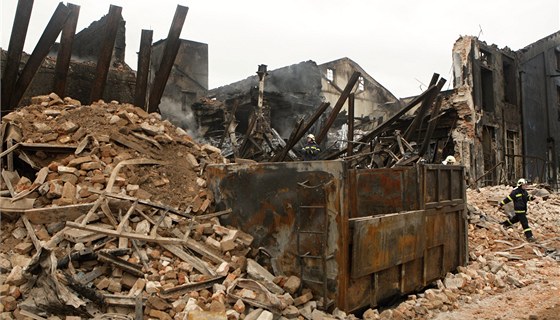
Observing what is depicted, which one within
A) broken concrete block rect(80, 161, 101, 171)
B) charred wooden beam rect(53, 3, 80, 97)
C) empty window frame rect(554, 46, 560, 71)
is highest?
empty window frame rect(554, 46, 560, 71)

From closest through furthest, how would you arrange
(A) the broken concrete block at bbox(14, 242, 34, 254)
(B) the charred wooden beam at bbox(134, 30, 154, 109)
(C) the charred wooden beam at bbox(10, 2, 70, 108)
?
(A) the broken concrete block at bbox(14, 242, 34, 254)
(C) the charred wooden beam at bbox(10, 2, 70, 108)
(B) the charred wooden beam at bbox(134, 30, 154, 109)

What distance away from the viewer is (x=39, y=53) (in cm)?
636

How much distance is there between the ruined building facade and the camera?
1653cm

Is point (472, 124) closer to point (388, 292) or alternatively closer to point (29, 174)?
point (388, 292)

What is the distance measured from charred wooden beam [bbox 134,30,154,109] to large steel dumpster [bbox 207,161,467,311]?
2690mm

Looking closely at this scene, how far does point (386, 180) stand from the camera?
17.3 ft

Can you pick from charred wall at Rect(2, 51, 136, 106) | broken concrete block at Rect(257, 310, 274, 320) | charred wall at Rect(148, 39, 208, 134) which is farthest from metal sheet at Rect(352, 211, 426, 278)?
charred wall at Rect(148, 39, 208, 134)

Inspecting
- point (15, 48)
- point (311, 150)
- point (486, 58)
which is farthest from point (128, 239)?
point (486, 58)

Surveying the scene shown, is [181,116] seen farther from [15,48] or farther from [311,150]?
[15,48]

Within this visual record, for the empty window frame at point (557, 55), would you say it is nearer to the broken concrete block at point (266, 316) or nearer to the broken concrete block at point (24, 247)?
the broken concrete block at point (266, 316)

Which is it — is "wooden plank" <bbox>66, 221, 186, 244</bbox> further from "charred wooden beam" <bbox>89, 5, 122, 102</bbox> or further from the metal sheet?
"charred wooden beam" <bbox>89, 5, 122, 102</bbox>

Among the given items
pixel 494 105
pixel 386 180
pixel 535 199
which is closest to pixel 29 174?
pixel 386 180

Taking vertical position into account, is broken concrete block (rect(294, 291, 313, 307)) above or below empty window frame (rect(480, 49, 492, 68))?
below

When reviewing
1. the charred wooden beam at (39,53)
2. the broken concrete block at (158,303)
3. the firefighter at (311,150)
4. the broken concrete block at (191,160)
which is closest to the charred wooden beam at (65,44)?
the charred wooden beam at (39,53)
